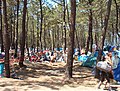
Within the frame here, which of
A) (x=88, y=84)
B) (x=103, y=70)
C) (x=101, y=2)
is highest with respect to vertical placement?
(x=101, y=2)

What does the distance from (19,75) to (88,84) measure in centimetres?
427

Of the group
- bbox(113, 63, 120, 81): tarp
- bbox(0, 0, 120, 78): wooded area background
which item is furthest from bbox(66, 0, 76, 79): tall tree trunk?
bbox(113, 63, 120, 81): tarp

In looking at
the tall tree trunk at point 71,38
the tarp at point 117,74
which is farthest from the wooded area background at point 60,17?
the tarp at point 117,74

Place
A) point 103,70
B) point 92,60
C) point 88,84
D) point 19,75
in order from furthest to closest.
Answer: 1. point 92,60
2. point 19,75
3. point 88,84
4. point 103,70

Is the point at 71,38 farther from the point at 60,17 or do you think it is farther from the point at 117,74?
the point at 60,17

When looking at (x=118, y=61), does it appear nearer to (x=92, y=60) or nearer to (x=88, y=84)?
(x=88, y=84)

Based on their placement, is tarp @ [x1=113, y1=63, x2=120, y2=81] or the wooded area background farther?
tarp @ [x1=113, y1=63, x2=120, y2=81]

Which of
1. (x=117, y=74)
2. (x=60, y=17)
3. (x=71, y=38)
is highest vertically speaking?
(x=60, y=17)

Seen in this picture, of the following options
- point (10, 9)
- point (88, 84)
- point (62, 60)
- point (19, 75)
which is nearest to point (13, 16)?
point (10, 9)

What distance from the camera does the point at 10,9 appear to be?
32.5 metres

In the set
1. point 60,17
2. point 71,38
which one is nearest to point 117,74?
point 71,38

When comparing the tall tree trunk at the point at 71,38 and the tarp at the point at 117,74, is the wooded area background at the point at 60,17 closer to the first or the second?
the tall tree trunk at the point at 71,38

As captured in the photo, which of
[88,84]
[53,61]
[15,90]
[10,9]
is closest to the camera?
[15,90]

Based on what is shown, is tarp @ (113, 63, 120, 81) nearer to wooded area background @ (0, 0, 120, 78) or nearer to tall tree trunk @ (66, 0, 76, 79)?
wooded area background @ (0, 0, 120, 78)
